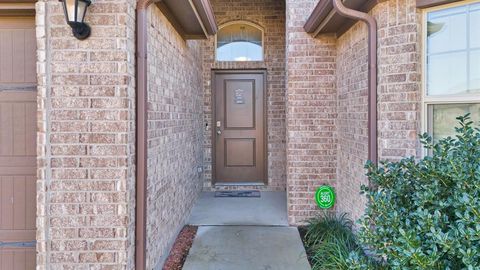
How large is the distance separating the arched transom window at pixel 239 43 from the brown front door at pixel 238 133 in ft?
1.49

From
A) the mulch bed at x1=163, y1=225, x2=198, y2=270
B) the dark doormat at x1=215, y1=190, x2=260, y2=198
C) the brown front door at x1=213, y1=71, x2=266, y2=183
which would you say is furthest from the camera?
the brown front door at x1=213, y1=71, x2=266, y2=183

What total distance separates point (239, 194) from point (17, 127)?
13.4 ft

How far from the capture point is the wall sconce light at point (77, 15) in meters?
2.25

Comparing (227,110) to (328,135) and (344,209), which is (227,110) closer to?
(328,135)

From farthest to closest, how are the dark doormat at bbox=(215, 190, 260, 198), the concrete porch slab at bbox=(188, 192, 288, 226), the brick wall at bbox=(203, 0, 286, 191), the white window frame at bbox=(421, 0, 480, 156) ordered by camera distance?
1. the brick wall at bbox=(203, 0, 286, 191)
2. the dark doormat at bbox=(215, 190, 260, 198)
3. the concrete porch slab at bbox=(188, 192, 288, 226)
4. the white window frame at bbox=(421, 0, 480, 156)

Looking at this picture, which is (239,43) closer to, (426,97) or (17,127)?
(426,97)

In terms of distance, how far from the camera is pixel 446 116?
277 centimetres

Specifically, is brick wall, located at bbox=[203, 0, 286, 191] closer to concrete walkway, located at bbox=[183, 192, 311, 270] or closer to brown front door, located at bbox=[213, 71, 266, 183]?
brown front door, located at bbox=[213, 71, 266, 183]

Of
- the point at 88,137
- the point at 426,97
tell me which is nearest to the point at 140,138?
the point at 88,137

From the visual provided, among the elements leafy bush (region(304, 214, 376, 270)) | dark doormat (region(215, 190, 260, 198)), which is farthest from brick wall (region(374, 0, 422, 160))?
dark doormat (region(215, 190, 260, 198))

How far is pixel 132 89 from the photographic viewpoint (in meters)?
2.52

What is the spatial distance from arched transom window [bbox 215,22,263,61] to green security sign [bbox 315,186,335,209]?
2978 millimetres

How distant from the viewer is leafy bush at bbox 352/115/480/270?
5.71 feet

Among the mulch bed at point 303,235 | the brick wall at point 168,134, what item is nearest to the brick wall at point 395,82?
the mulch bed at point 303,235
